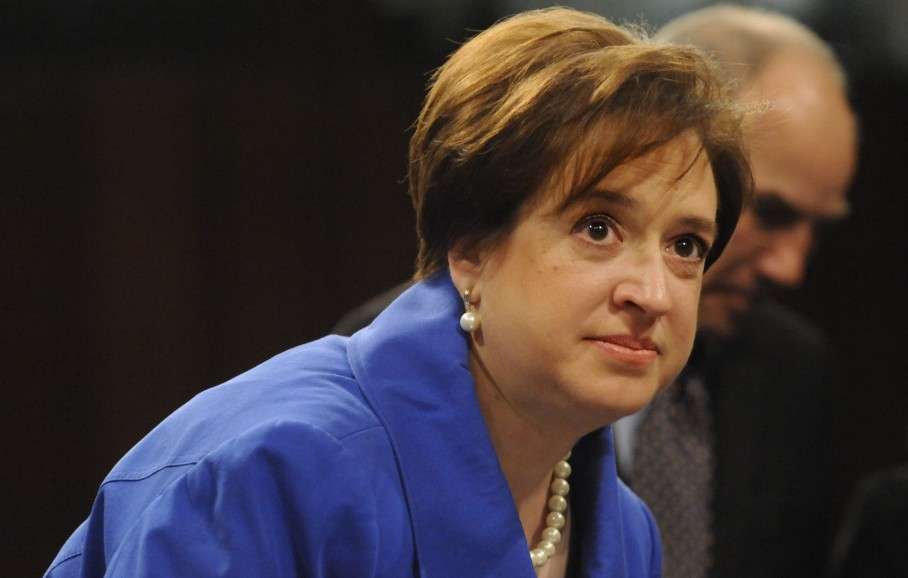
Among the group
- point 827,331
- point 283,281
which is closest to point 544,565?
point 283,281

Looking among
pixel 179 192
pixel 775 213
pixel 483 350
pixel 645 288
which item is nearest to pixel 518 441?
pixel 483 350

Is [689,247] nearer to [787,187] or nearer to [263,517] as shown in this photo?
[263,517]

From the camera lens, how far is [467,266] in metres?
1.32

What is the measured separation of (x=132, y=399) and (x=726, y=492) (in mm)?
1304

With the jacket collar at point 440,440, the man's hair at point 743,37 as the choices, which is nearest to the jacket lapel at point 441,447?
the jacket collar at point 440,440

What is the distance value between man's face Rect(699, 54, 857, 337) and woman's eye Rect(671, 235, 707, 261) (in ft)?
3.10

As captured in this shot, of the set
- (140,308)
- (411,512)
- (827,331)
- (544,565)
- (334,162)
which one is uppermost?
(411,512)

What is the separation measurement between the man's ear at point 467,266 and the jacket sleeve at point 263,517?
8.1 inches

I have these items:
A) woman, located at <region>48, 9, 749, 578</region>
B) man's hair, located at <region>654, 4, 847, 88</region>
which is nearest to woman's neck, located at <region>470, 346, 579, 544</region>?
woman, located at <region>48, 9, 749, 578</region>

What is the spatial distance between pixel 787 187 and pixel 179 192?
4.08 feet

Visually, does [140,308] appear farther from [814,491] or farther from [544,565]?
[544,565]

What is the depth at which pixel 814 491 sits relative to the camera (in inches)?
95.2

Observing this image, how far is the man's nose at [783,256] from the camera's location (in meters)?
2.29

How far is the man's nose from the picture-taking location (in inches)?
90.1
